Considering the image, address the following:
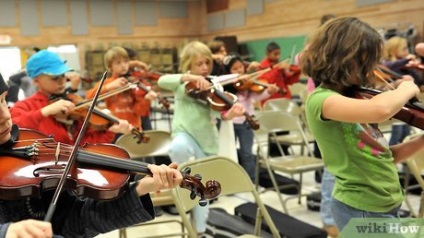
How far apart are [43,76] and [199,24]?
396 inches

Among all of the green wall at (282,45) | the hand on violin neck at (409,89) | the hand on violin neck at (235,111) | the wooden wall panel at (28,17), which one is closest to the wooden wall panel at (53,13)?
the wooden wall panel at (28,17)

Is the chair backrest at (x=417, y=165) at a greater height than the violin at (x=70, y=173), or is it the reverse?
the violin at (x=70, y=173)

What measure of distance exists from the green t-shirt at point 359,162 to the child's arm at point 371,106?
0.20 ft

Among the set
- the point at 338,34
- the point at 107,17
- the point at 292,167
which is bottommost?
the point at 292,167

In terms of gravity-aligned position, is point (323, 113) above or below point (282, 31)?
below

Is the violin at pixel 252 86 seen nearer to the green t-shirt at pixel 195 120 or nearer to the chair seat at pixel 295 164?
the chair seat at pixel 295 164

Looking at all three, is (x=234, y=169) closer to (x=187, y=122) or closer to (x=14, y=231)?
(x=187, y=122)

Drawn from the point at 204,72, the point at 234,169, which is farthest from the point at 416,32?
the point at 234,169

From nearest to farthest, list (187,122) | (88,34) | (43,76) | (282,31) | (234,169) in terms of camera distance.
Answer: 1. (234,169)
2. (43,76)
3. (187,122)
4. (282,31)
5. (88,34)

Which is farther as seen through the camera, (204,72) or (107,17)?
(107,17)

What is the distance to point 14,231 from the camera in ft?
2.87

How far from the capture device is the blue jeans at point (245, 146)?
370 cm

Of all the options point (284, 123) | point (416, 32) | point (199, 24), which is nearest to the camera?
point (284, 123)

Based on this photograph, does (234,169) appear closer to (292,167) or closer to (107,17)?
(292,167)
